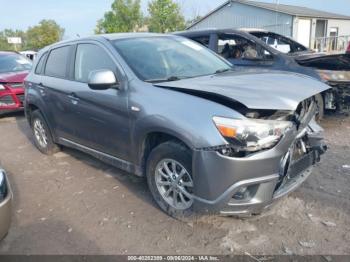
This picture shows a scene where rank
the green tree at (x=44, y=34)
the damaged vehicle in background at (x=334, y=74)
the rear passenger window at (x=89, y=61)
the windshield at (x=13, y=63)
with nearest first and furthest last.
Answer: the rear passenger window at (x=89, y=61) → the damaged vehicle in background at (x=334, y=74) → the windshield at (x=13, y=63) → the green tree at (x=44, y=34)

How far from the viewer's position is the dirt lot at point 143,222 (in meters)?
3.10

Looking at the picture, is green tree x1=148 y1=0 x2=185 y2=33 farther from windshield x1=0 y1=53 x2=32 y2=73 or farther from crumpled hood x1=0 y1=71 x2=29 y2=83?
crumpled hood x1=0 y1=71 x2=29 y2=83

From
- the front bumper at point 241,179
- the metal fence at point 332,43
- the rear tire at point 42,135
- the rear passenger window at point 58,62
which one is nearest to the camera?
the front bumper at point 241,179

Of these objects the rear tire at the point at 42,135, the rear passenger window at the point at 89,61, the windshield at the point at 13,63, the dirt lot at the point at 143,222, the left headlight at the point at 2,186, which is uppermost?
the rear passenger window at the point at 89,61

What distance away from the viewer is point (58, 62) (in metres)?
5.07

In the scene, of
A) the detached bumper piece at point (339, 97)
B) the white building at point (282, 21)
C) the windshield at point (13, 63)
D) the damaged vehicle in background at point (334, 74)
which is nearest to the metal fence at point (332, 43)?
the white building at point (282, 21)

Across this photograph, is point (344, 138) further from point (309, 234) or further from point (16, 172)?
point (16, 172)

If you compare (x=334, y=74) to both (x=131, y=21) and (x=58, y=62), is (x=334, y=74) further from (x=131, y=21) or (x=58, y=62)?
(x=131, y=21)

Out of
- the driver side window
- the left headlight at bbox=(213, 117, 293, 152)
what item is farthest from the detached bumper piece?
the left headlight at bbox=(213, 117, 293, 152)

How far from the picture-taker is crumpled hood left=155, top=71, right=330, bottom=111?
288cm

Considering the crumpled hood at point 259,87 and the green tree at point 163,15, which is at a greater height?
the green tree at point 163,15

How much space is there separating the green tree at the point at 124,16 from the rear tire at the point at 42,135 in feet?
144

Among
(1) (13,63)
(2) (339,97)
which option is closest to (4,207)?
(2) (339,97)

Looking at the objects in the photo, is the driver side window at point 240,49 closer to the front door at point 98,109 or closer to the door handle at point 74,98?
the front door at point 98,109
